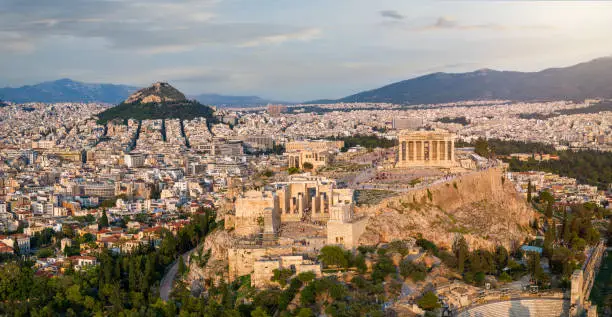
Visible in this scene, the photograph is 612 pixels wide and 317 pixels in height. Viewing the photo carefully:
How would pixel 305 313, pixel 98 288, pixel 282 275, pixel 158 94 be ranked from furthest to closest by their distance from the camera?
pixel 158 94 → pixel 98 288 → pixel 282 275 → pixel 305 313

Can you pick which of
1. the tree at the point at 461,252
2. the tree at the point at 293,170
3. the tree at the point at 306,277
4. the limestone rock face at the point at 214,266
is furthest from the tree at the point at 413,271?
the tree at the point at 293,170

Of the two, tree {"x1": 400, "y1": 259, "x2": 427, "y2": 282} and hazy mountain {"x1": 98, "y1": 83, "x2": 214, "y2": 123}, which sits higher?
hazy mountain {"x1": 98, "y1": 83, "x2": 214, "y2": 123}

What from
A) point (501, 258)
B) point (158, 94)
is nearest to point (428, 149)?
point (501, 258)

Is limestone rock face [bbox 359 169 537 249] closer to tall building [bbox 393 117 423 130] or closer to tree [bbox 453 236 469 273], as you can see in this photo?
tree [bbox 453 236 469 273]

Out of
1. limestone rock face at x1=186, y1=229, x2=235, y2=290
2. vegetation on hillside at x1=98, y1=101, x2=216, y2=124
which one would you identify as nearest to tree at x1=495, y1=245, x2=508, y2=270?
limestone rock face at x1=186, y1=229, x2=235, y2=290

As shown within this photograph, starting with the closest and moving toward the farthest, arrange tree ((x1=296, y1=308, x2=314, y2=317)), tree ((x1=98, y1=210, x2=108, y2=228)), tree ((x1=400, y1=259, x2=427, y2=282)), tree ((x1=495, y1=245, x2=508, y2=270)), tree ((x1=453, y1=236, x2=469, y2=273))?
tree ((x1=296, y1=308, x2=314, y2=317))
tree ((x1=400, y1=259, x2=427, y2=282))
tree ((x1=453, y1=236, x2=469, y2=273))
tree ((x1=495, y1=245, x2=508, y2=270))
tree ((x1=98, y1=210, x2=108, y2=228))

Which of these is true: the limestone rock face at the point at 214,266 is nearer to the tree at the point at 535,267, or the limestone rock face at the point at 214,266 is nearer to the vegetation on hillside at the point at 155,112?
the tree at the point at 535,267

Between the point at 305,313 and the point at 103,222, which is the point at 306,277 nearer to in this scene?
the point at 305,313

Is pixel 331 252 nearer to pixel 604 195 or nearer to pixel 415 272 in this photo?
pixel 415 272
